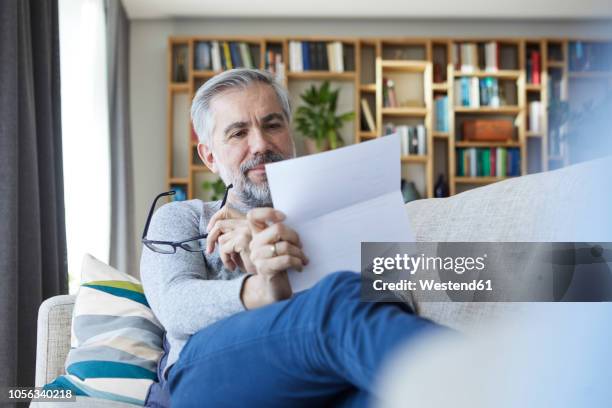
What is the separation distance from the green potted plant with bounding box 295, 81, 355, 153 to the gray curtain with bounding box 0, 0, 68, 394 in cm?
256

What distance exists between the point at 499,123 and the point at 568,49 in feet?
2.83

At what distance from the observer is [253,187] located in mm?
1529

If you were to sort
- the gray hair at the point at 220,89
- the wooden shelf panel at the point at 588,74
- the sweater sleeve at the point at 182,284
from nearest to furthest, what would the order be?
the sweater sleeve at the point at 182,284 → the gray hair at the point at 220,89 → the wooden shelf panel at the point at 588,74

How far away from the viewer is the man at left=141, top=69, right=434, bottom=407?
0.87 m

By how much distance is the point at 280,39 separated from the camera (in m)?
5.56

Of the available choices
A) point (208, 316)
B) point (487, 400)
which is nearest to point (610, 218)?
point (487, 400)

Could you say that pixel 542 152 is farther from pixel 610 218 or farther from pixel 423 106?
pixel 610 218

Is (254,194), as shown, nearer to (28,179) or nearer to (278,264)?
(278,264)

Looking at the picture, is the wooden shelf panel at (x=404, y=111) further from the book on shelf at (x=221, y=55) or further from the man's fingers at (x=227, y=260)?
the man's fingers at (x=227, y=260)

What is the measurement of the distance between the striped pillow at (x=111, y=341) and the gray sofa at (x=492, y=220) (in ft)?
0.16

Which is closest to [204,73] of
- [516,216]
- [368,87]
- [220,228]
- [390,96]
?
[368,87]

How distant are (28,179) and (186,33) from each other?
3.30 meters

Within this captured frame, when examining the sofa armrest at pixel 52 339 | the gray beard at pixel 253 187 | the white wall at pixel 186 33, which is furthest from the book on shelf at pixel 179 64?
the gray beard at pixel 253 187

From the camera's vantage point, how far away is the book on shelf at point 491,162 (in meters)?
5.56
